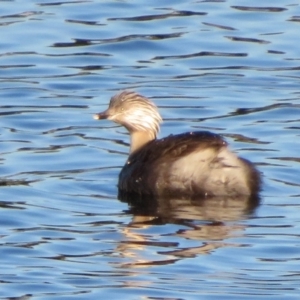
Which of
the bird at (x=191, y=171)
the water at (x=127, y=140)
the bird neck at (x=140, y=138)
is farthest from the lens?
the bird neck at (x=140, y=138)

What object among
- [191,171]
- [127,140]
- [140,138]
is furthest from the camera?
[127,140]

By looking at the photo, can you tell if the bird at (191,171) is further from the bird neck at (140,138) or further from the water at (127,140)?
the bird neck at (140,138)

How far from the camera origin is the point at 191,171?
11.0m

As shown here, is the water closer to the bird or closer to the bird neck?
the bird

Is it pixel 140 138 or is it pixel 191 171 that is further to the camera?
pixel 140 138

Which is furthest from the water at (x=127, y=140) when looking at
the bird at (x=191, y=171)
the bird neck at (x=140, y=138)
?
the bird neck at (x=140, y=138)

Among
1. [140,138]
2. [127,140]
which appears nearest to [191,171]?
[140,138]

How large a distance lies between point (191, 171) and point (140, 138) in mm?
1279

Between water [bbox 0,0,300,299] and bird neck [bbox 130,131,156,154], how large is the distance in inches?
10.6

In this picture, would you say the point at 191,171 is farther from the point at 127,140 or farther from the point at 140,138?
the point at 127,140

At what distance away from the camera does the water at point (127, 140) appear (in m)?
8.88

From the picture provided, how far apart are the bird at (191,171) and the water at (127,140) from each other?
16 centimetres

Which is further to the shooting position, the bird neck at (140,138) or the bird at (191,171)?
the bird neck at (140,138)

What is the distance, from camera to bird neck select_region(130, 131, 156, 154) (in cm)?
1210
